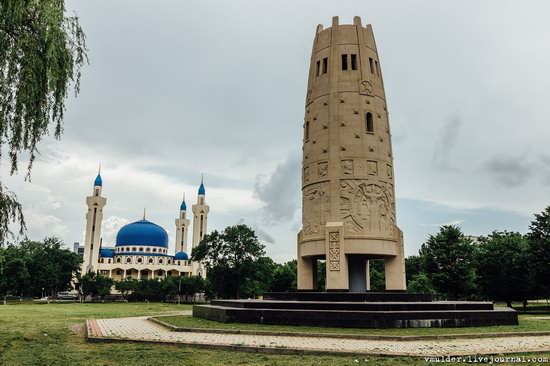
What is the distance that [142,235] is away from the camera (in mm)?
76125

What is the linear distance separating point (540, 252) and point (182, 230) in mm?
67744

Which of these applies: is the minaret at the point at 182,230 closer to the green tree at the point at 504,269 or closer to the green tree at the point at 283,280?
the green tree at the point at 283,280

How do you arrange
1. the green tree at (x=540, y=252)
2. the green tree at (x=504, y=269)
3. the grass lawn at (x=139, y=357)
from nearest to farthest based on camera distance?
the grass lawn at (x=139, y=357)
the green tree at (x=540, y=252)
the green tree at (x=504, y=269)

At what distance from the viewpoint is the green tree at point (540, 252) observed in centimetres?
3019

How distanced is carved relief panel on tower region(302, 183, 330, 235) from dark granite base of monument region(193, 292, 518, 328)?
4.28 m

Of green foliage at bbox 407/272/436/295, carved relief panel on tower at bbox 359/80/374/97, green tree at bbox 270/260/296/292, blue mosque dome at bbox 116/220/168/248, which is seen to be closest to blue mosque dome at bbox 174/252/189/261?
blue mosque dome at bbox 116/220/168/248

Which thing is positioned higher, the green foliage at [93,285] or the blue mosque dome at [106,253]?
the blue mosque dome at [106,253]

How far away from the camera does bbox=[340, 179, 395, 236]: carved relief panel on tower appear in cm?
2016

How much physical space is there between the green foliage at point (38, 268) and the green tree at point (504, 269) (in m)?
48.1

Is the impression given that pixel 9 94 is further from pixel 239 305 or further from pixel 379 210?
pixel 379 210

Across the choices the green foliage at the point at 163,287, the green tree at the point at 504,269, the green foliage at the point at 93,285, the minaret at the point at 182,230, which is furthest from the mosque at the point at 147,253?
the green tree at the point at 504,269

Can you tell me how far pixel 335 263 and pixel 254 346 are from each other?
393 inches

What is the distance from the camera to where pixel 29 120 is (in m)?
9.73

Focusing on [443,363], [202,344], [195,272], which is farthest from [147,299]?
[443,363]
